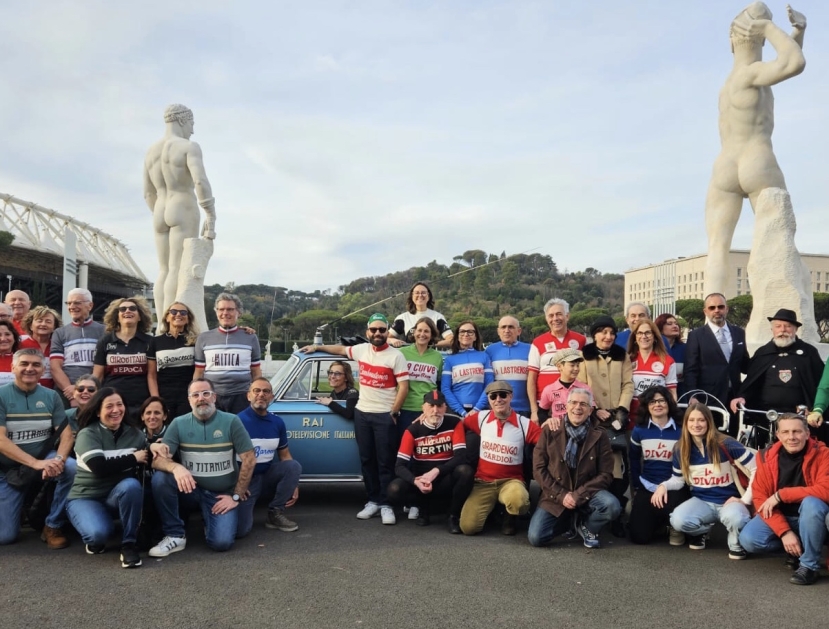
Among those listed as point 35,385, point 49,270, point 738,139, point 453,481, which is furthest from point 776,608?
point 49,270

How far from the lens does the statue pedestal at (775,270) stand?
7977 mm

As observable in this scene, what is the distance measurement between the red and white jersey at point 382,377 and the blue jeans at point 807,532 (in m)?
2.71

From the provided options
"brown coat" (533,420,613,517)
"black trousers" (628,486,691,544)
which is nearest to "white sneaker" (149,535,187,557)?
"brown coat" (533,420,613,517)

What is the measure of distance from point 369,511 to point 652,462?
88.6 inches

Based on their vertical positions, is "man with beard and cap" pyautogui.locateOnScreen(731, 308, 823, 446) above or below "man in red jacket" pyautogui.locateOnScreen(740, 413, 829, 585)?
above

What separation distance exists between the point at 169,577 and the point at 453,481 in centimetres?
210

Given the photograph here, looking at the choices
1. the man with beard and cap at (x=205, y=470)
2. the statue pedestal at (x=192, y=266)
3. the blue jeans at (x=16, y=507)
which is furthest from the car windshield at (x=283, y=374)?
the statue pedestal at (x=192, y=266)

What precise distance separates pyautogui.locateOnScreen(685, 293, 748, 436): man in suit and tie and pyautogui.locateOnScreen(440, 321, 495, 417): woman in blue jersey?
171cm

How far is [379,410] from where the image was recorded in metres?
5.39

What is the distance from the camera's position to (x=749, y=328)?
8266 mm

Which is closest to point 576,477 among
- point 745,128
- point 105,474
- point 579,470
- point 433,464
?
point 579,470

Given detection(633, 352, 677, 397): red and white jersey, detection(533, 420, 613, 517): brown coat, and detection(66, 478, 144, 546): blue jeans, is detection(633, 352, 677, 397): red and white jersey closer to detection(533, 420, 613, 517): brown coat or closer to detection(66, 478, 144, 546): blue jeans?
detection(533, 420, 613, 517): brown coat

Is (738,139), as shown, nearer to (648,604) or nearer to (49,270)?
(648,604)

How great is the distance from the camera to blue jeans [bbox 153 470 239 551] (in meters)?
4.45
